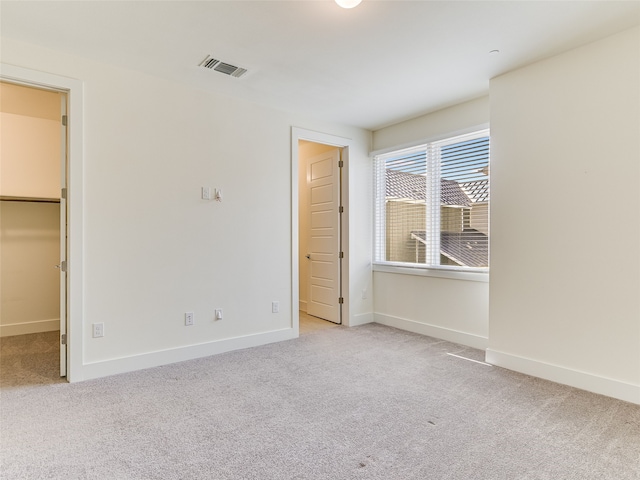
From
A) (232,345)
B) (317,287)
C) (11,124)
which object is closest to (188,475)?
(232,345)

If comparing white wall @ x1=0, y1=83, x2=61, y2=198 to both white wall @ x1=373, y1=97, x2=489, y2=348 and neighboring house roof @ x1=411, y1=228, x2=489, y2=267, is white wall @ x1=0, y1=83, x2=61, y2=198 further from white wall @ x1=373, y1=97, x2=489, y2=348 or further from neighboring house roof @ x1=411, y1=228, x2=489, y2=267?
neighboring house roof @ x1=411, y1=228, x2=489, y2=267

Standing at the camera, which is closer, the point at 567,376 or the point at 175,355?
the point at 567,376

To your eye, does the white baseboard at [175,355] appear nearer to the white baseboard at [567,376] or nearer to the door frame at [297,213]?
the door frame at [297,213]

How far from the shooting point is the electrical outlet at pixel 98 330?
2922 mm

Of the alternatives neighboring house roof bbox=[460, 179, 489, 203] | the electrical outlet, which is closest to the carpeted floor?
the electrical outlet

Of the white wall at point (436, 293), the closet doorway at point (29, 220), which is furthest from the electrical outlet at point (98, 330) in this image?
the white wall at point (436, 293)

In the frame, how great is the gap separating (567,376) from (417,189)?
2.48m

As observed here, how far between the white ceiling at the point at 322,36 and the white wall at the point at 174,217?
0.26 m

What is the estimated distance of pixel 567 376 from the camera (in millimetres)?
2736

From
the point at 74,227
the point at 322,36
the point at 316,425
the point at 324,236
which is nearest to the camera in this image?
the point at 316,425

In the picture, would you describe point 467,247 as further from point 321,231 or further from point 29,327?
point 29,327

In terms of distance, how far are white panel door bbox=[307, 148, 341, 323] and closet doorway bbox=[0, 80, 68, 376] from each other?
328cm

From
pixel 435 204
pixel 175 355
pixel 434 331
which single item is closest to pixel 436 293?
pixel 434 331

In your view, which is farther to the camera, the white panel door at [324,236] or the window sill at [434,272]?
the white panel door at [324,236]
